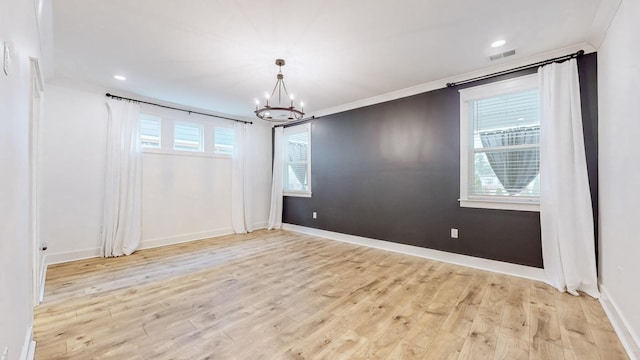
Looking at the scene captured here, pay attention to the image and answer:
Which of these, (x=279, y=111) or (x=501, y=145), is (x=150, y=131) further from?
(x=501, y=145)

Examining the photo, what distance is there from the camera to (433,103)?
148 inches

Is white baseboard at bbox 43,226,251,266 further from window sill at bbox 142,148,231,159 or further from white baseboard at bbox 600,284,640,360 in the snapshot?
white baseboard at bbox 600,284,640,360

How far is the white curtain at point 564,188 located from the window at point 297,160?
12.8 feet

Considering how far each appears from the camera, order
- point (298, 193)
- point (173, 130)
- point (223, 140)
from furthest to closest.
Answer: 1. point (298, 193)
2. point (223, 140)
3. point (173, 130)

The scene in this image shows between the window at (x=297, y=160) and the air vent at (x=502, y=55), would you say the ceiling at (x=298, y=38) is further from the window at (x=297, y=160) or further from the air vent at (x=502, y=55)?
the window at (x=297, y=160)

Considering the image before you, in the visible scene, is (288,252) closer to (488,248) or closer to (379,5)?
(488,248)

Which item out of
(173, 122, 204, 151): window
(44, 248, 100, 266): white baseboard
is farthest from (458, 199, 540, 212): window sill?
(44, 248, 100, 266): white baseboard

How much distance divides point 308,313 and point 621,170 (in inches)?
111

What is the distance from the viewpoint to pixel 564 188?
8.78 ft

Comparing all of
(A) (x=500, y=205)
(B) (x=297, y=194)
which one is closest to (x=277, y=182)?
(B) (x=297, y=194)

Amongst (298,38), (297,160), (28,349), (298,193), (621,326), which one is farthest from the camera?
(297,160)

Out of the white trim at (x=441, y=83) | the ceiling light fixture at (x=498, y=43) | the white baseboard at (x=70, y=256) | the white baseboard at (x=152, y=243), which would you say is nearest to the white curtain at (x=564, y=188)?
the white trim at (x=441, y=83)

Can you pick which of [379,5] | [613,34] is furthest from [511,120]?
[379,5]

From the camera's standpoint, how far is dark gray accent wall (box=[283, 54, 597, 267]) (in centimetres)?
305
